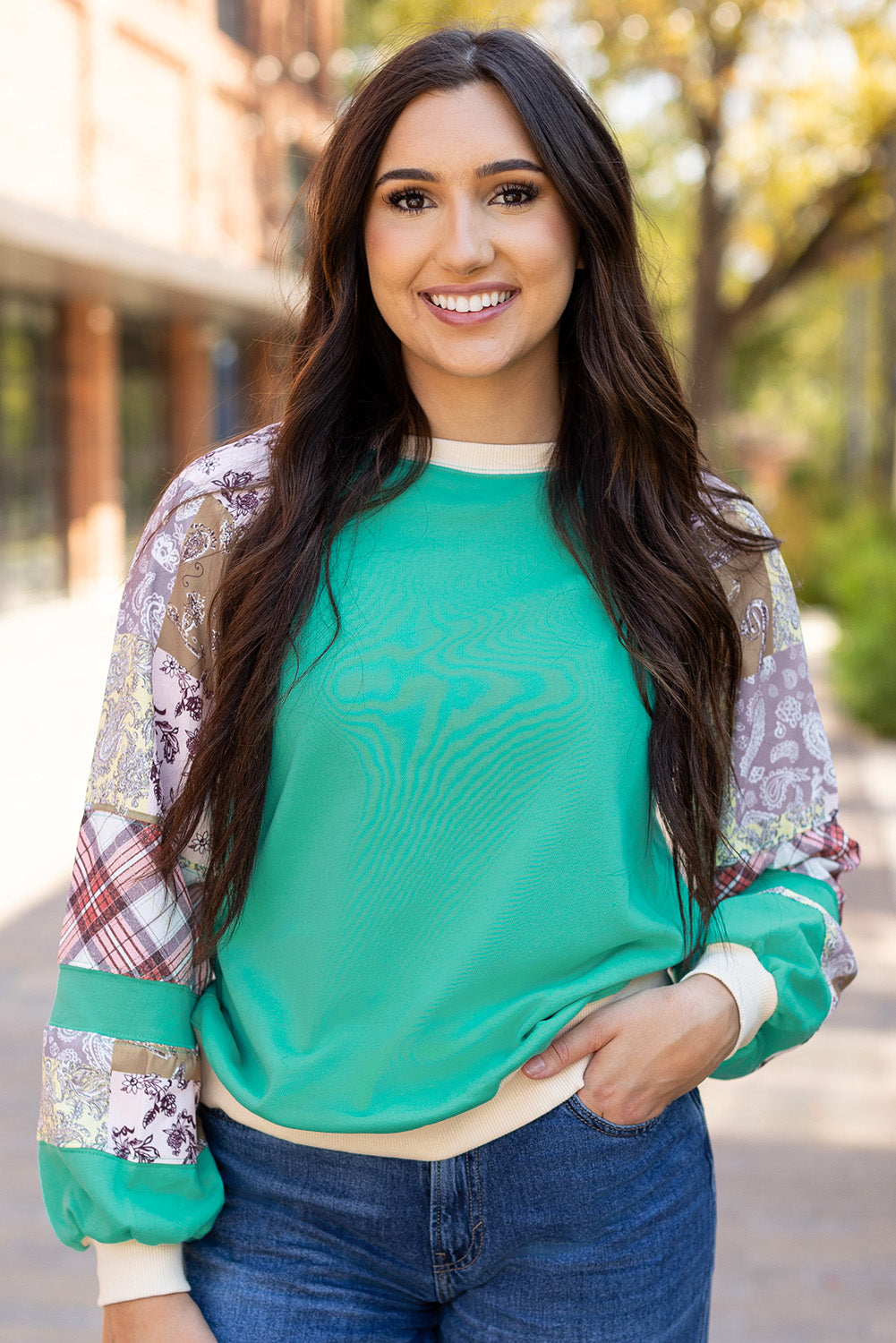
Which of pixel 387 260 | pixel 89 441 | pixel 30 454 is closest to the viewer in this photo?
pixel 387 260

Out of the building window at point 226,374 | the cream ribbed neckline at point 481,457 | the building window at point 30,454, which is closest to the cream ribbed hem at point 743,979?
the cream ribbed neckline at point 481,457

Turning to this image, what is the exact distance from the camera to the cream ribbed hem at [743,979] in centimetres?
169

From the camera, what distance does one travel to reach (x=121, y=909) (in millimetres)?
1546

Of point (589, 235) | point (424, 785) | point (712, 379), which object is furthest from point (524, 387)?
point (712, 379)

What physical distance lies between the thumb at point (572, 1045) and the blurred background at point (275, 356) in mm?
777

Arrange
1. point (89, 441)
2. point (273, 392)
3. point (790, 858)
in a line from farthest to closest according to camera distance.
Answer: point (89, 441), point (273, 392), point (790, 858)

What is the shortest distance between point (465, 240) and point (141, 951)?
858 mm

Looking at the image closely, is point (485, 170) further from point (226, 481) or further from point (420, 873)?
point (420, 873)

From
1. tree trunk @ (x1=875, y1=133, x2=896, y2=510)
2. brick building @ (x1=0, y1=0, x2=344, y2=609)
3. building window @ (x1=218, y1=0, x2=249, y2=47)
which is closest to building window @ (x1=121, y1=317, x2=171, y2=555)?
brick building @ (x1=0, y1=0, x2=344, y2=609)

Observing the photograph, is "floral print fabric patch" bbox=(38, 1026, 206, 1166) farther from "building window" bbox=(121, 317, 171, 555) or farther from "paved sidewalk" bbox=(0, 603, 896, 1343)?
"building window" bbox=(121, 317, 171, 555)

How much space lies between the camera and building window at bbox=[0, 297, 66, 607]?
14516 mm

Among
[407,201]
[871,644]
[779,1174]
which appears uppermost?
[407,201]

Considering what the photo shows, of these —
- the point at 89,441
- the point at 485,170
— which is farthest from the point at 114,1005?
the point at 89,441

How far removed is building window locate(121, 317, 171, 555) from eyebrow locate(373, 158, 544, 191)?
646 inches
